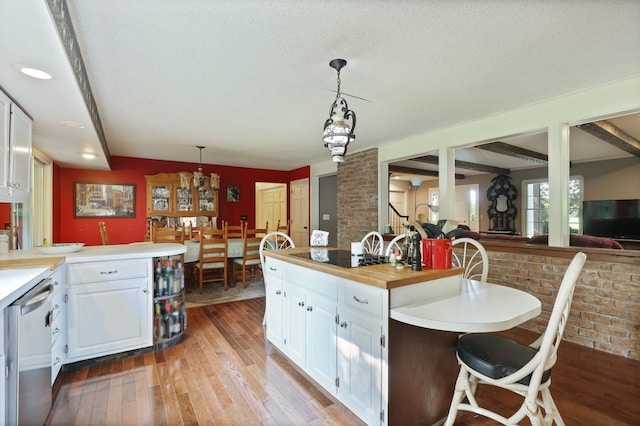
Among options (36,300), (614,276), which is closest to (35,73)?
(36,300)

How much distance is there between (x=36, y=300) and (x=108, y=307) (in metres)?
0.97

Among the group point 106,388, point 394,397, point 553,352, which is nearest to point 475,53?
point 553,352

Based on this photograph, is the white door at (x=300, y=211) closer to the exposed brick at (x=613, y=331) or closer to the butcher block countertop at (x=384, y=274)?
the butcher block countertop at (x=384, y=274)

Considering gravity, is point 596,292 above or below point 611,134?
below

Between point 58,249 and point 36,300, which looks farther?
point 58,249

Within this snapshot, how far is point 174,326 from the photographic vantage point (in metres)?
2.74

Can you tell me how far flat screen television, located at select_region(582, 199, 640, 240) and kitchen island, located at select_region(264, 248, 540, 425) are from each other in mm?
5292

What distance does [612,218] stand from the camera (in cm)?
536

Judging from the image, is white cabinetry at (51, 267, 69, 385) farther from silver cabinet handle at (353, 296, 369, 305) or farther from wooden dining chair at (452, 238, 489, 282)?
wooden dining chair at (452, 238, 489, 282)

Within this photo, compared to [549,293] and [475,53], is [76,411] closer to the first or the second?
[475,53]

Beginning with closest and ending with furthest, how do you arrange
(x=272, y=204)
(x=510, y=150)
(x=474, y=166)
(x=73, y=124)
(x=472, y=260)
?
(x=73, y=124), (x=472, y=260), (x=510, y=150), (x=474, y=166), (x=272, y=204)

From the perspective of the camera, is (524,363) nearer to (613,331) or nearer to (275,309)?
(275,309)

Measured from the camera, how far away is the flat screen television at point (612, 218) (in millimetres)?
5125

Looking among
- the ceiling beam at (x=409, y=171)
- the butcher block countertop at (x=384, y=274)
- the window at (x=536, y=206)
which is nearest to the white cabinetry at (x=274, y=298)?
the butcher block countertop at (x=384, y=274)
